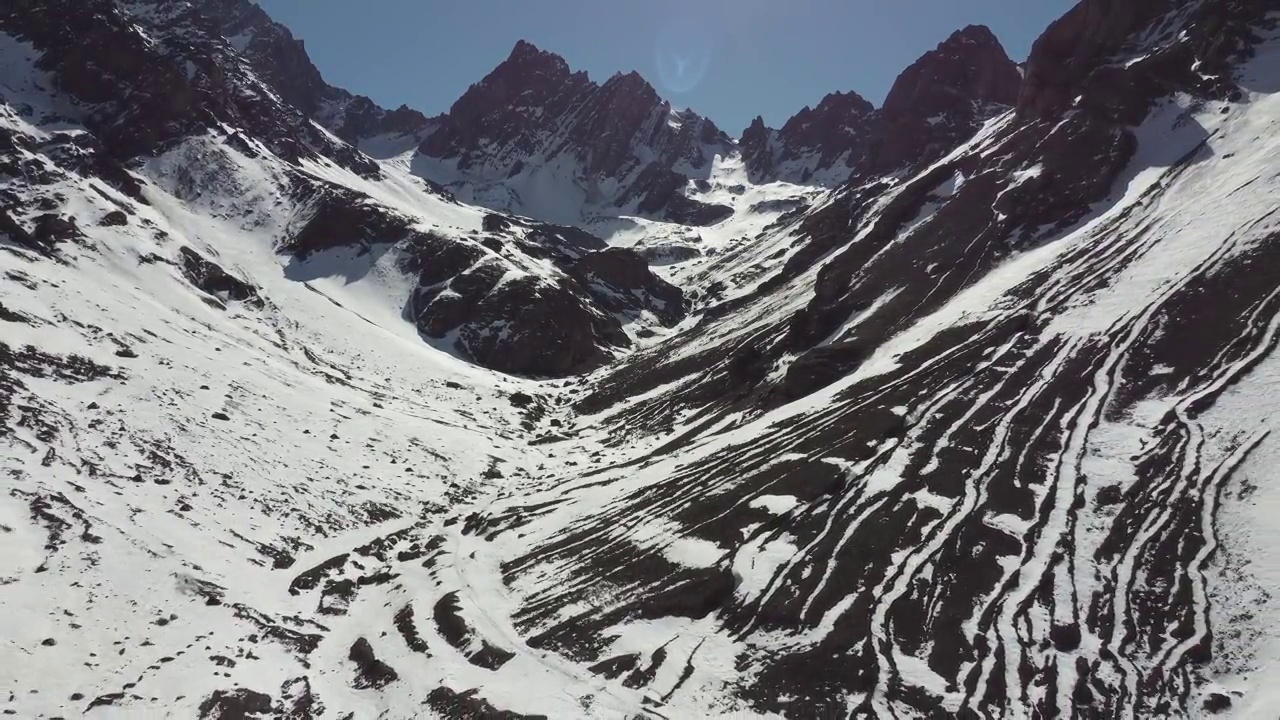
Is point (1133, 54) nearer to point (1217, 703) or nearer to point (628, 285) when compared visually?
point (628, 285)

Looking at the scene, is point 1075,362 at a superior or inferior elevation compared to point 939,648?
superior

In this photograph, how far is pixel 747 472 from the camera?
152ft

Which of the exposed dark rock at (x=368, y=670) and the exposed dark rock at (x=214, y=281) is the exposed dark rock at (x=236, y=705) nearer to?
the exposed dark rock at (x=368, y=670)

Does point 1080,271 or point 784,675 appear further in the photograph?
point 1080,271

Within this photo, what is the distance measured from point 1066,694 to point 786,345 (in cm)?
5531

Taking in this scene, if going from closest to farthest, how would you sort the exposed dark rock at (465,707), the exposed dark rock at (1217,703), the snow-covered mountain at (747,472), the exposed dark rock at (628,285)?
the exposed dark rock at (1217,703) → the snow-covered mountain at (747,472) → the exposed dark rock at (465,707) → the exposed dark rock at (628,285)

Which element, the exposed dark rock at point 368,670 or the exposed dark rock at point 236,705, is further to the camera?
the exposed dark rock at point 368,670

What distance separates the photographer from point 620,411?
84625mm

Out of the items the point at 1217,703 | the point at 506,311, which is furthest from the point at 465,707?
the point at 506,311

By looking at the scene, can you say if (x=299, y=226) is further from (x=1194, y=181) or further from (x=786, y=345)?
(x=1194, y=181)

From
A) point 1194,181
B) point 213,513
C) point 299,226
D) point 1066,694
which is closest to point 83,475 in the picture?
point 213,513

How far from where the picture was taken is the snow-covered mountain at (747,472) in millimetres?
27453

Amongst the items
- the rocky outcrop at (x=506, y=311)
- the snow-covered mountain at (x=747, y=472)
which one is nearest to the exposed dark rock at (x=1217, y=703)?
the snow-covered mountain at (x=747, y=472)

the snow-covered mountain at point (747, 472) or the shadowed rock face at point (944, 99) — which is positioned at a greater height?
the shadowed rock face at point (944, 99)
